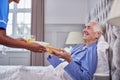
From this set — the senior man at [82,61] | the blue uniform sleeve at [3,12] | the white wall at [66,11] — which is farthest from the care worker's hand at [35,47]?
the white wall at [66,11]

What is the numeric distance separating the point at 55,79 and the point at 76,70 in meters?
0.30

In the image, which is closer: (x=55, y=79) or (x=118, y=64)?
(x=118, y=64)

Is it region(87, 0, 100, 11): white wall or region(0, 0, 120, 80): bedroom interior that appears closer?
region(87, 0, 100, 11): white wall

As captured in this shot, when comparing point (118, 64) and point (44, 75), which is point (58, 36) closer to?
point (44, 75)

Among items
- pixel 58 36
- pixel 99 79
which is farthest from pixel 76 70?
pixel 58 36

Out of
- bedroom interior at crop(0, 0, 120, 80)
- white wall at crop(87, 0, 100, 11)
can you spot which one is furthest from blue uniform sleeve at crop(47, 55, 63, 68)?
bedroom interior at crop(0, 0, 120, 80)

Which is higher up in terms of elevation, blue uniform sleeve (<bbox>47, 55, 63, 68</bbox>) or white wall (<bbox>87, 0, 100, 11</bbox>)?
white wall (<bbox>87, 0, 100, 11</bbox>)

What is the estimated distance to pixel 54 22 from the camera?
4.79 metres

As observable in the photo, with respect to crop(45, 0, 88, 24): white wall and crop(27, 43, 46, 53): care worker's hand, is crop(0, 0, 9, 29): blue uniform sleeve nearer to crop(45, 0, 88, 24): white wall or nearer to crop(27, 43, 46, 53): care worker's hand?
crop(27, 43, 46, 53): care worker's hand

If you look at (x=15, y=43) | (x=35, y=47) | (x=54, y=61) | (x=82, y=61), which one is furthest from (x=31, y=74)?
(x=15, y=43)

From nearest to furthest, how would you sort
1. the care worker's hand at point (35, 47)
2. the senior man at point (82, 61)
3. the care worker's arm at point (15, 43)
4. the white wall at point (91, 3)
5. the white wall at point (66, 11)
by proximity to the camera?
the care worker's arm at point (15, 43)
the care worker's hand at point (35, 47)
the senior man at point (82, 61)
the white wall at point (91, 3)
the white wall at point (66, 11)

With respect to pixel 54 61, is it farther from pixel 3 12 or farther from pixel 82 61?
pixel 3 12

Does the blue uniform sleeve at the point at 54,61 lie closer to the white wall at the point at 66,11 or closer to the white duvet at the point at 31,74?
the white duvet at the point at 31,74

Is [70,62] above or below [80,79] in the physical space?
above
